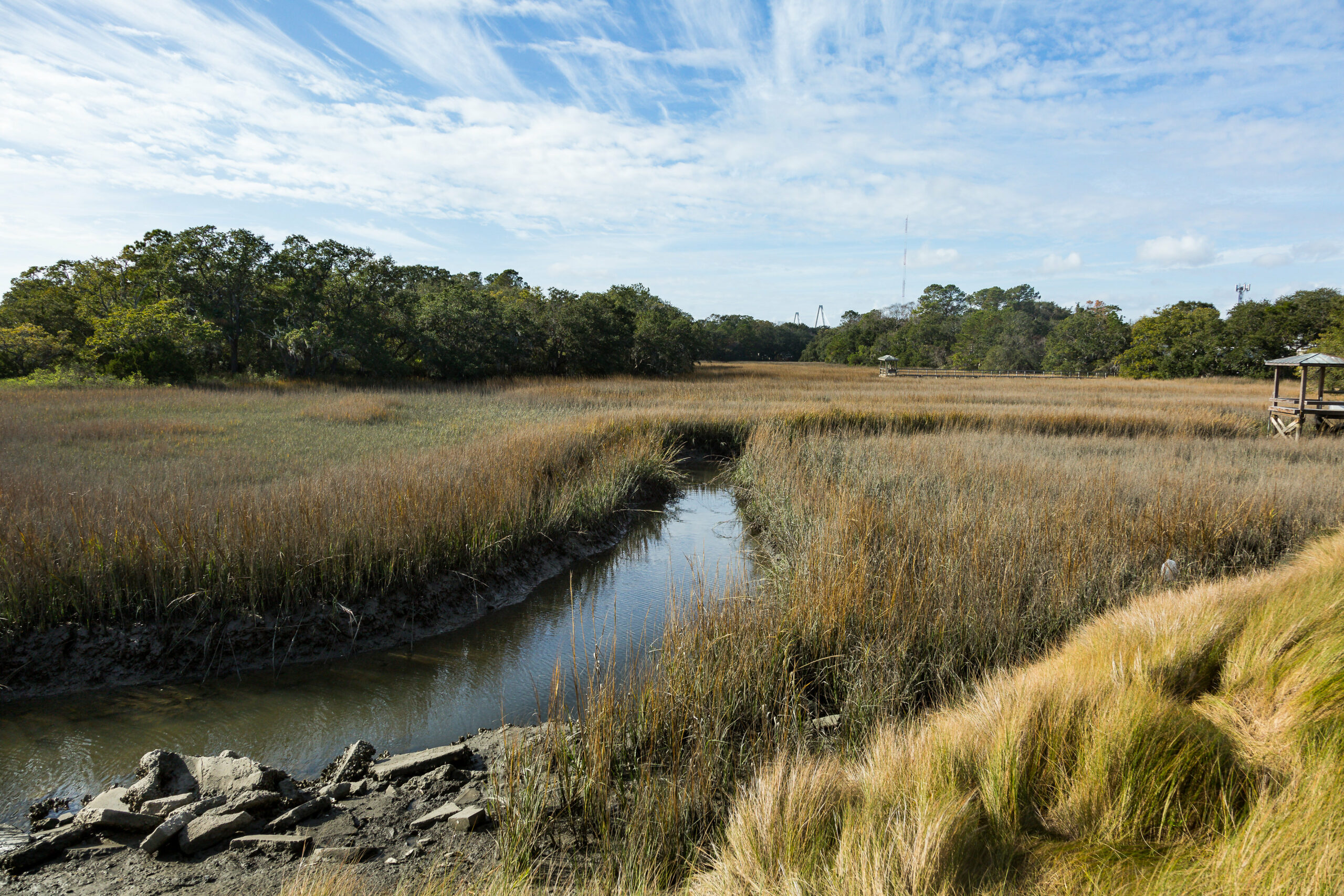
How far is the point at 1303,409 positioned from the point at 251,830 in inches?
751

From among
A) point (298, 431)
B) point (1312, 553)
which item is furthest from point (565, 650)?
point (298, 431)

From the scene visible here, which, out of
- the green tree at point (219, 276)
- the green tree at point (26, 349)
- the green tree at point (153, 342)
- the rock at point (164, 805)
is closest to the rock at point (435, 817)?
the rock at point (164, 805)

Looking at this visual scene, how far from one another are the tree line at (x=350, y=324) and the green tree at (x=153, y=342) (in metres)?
0.05

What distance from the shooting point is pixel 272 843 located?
2.72 m

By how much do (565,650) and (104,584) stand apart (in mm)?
3489

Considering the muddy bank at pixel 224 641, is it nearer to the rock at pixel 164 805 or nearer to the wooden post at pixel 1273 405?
the rock at pixel 164 805

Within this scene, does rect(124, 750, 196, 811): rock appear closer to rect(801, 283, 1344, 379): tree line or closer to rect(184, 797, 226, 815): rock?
rect(184, 797, 226, 815): rock

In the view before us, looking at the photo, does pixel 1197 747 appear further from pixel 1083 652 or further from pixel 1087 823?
pixel 1083 652

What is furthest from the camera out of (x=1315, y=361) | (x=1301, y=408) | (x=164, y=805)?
(x=1301, y=408)

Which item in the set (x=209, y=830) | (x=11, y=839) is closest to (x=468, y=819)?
(x=209, y=830)

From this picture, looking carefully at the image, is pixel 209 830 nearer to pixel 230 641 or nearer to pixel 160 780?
pixel 160 780

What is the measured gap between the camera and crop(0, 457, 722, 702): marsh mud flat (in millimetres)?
4480

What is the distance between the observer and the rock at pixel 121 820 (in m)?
2.80

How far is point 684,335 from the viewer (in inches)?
1574
